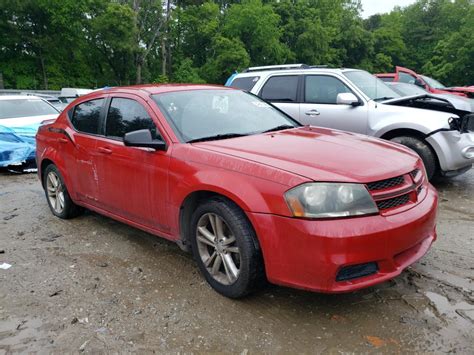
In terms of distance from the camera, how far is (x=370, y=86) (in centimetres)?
700

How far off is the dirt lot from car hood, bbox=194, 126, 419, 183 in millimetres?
995

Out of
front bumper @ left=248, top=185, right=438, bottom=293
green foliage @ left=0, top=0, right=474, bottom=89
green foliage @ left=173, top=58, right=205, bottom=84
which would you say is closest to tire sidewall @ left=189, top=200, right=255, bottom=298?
front bumper @ left=248, top=185, right=438, bottom=293

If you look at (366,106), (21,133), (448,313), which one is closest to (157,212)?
(448,313)

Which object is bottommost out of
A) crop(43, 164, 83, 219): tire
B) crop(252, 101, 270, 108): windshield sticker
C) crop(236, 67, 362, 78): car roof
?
crop(43, 164, 83, 219): tire

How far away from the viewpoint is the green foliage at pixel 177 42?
35.3 m

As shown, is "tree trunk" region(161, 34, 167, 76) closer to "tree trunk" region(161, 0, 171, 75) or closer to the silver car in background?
"tree trunk" region(161, 0, 171, 75)

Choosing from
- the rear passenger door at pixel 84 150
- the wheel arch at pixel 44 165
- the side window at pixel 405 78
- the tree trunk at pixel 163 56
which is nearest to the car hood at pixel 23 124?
Result: the wheel arch at pixel 44 165

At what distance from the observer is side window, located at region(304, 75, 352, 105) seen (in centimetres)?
687

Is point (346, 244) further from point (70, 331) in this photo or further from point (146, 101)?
point (146, 101)

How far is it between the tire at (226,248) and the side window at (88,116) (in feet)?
6.12

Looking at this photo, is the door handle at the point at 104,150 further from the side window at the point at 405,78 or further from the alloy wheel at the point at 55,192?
the side window at the point at 405,78

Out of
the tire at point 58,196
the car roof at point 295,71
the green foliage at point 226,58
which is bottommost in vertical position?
the tire at point 58,196

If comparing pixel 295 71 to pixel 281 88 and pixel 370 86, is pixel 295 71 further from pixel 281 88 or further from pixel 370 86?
pixel 370 86

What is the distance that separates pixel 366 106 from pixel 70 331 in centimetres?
522
